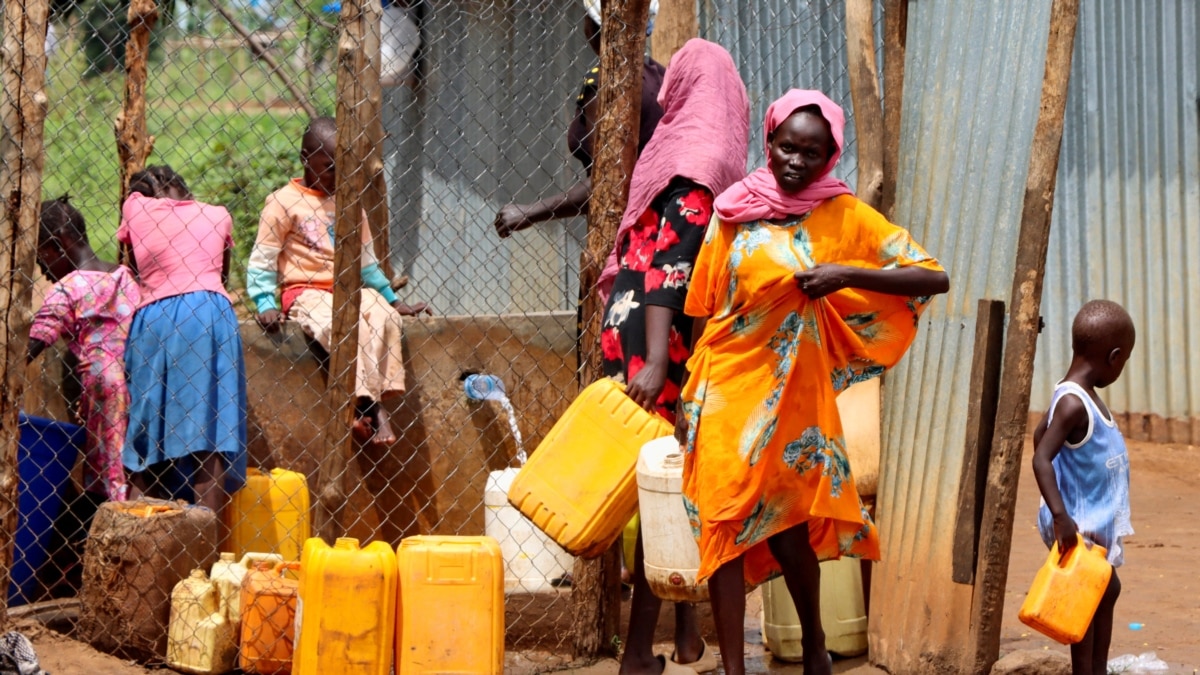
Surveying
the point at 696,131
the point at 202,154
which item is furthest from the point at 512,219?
the point at 202,154

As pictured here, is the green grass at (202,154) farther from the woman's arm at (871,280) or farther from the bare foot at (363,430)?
the woman's arm at (871,280)

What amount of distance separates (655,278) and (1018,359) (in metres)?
1.15

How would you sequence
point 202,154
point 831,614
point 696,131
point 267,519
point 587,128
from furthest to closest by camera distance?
point 202,154 < point 267,519 < point 587,128 < point 831,614 < point 696,131

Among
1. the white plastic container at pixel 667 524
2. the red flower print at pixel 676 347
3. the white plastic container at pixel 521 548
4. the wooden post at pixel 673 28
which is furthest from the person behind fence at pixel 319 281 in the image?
the white plastic container at pixel 667 524

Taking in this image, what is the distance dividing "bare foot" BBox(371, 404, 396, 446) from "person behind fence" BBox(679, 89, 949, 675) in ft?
6.55

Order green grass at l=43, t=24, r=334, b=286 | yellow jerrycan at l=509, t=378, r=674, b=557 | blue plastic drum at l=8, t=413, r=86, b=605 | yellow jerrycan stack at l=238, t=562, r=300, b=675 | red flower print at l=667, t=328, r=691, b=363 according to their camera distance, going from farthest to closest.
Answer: green grass at l=43, t=24, r=334, b=286, blue plastic drum at l=8, t=413, r=86, b=605, yellow jerrycan stack at l=238, t=562, r=300, b=675, red flower print at l=667, t=328, r=691, b=363, yellow jerrycan at l=509, t=378, r=674, b=557

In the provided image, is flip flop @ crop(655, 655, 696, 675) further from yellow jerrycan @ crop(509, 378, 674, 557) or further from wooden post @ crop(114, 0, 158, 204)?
wooden post @ crop(114, 0, 158, 204)

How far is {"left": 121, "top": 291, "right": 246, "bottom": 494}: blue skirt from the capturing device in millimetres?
4816

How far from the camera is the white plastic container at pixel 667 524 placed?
3.54 m

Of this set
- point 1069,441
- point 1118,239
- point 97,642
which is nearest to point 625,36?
point 1069,441

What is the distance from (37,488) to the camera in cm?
510

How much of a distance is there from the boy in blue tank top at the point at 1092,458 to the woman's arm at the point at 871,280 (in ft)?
1.96

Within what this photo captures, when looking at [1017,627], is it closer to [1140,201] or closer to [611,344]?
[611,344]

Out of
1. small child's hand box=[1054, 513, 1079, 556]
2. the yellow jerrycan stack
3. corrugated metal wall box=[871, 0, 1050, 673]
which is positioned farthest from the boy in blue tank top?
the yellow jerrycan stack
